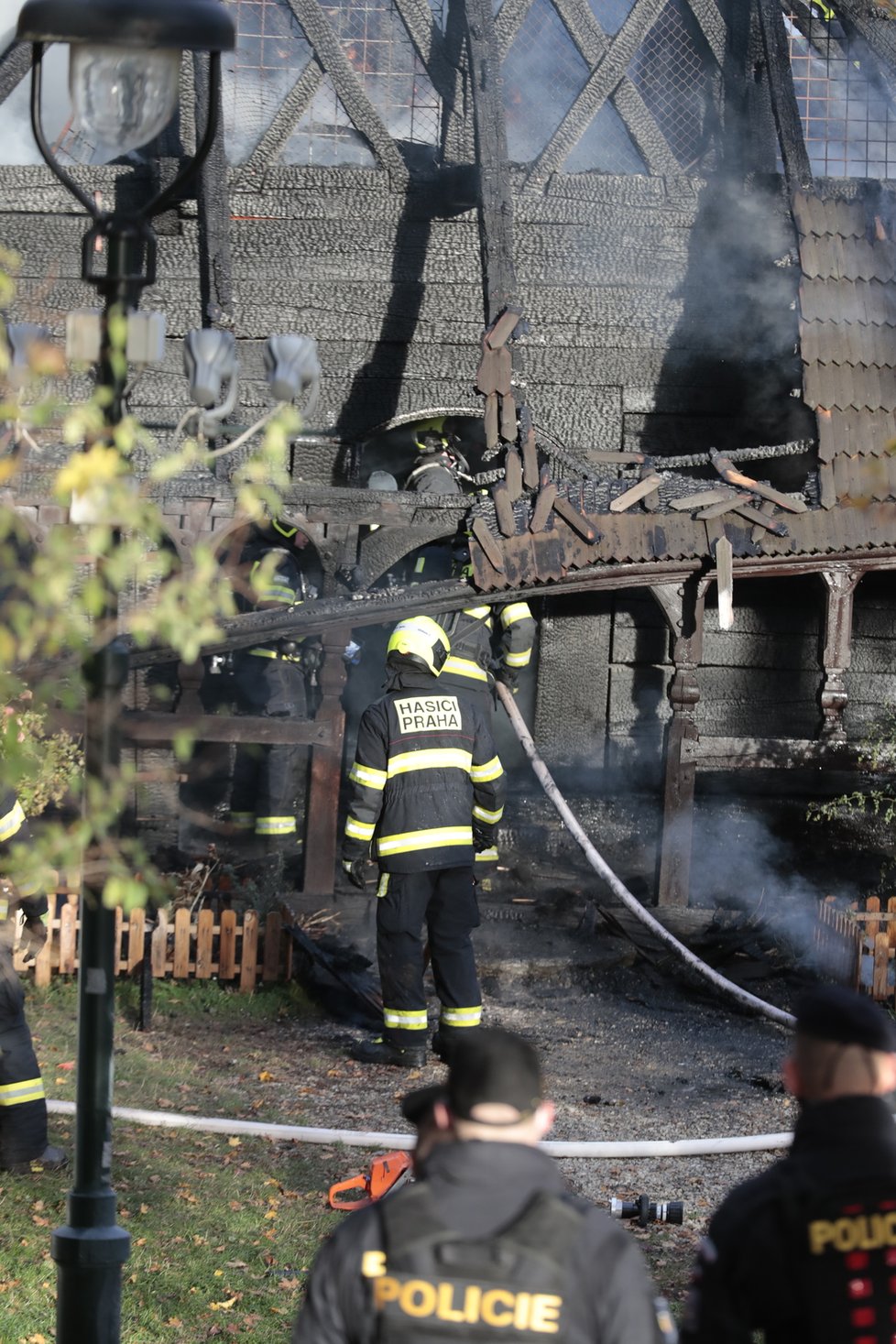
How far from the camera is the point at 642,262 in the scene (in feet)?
39.3

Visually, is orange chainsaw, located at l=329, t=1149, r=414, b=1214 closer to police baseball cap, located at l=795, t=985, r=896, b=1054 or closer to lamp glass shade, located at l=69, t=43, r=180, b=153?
police baseball cap, located at l=795, t=985, r=896, b=1054

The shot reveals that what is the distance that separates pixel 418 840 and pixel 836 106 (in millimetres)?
7786

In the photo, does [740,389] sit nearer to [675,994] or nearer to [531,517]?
[531,517]

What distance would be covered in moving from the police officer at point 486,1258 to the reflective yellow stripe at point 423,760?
5.15 metres

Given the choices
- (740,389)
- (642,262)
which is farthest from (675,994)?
(642,262)

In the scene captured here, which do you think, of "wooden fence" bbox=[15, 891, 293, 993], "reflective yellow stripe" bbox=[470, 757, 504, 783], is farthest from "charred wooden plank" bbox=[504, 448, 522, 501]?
"wooden fence" bbox=[15, 891, 293, 993]

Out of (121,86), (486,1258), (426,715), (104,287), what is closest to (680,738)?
(426,715)

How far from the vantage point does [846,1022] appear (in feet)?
10.2

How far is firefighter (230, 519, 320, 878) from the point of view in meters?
11.0

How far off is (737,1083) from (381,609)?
3.68 metres

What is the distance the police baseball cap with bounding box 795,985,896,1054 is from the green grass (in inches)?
103

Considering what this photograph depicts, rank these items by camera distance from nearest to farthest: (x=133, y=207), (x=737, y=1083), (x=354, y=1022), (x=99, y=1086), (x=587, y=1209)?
(x=587, y=1209) → (x=99, y=1086) → (x=737, y=1083) → (x=354, y=1022) → (x=133, y=207)

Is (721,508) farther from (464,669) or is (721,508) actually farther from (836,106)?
(836,106)

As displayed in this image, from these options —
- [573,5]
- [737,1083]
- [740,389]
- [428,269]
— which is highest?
[573,5]
